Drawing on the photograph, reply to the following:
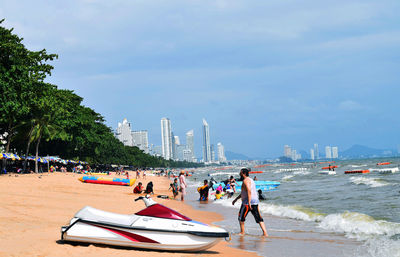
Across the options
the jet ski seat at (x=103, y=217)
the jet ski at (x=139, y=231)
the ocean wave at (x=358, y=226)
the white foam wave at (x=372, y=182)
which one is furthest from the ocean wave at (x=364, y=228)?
the white foam wave at (x=372, y=182)

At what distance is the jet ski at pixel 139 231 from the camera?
8242 mm

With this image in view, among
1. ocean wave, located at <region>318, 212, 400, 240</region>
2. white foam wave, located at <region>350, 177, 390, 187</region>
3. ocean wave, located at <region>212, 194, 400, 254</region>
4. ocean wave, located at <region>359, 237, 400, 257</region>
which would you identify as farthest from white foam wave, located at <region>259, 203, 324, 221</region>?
white foam wave, located at <region>350, 177, 390, 187</region>

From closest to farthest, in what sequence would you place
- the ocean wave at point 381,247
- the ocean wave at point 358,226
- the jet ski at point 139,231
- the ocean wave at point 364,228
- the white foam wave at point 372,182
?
the jet ski at point 139,231 → the ocean wave at point 381,247 → the ocean wave at point 364,228 → the ocean wave at point 358,226 → the white foam wave at point 372,182

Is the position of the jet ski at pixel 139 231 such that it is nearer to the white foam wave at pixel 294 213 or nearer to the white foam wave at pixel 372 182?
the white foam wave at pixel 294 213

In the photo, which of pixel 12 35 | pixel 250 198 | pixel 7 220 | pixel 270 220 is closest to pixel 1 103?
pixel 12 35

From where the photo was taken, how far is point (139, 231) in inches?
324

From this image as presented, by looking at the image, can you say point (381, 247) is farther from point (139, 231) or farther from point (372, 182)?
point (372, 182)

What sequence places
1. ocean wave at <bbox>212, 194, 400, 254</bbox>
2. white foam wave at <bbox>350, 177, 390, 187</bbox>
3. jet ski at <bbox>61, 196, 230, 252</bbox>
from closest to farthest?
jet ski at <bbox>61, 196, 230, 252</bbox>, ocean wave at <bbox>212, 194, 400, 254</bbox>, white foam wave at <bbox>350, 177, 390, 187</bbox>

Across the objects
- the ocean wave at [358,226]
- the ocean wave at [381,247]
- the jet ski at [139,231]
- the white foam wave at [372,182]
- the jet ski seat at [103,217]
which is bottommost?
the white foam wave at [372,182]

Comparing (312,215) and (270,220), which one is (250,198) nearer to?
(270,220)

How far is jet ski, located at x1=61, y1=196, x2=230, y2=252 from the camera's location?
8242 mm

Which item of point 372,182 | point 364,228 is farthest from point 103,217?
point 372,182

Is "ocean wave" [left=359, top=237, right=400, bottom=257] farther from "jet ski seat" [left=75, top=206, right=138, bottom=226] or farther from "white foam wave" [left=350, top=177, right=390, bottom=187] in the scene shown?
"white foam wave" [left=350, top=177, right=390, bottom=187]

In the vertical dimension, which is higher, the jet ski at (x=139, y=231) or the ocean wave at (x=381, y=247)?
the jet ski at (x=139, y=231)
